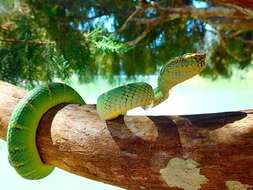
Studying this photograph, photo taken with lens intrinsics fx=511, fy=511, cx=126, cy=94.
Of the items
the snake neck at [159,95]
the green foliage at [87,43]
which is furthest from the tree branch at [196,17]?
the snake neck at [159,95]

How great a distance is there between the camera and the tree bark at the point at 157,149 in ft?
1.76

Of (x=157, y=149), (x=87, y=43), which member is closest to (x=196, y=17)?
(x=87, y=43)

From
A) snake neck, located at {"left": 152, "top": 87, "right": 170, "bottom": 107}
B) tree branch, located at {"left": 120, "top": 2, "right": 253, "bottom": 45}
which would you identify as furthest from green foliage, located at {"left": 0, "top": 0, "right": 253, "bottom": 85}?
snake neck, located at {"left": 152, "top": 87, "right": 170, "bottom": 107}

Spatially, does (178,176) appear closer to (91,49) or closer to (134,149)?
Answer: (134,149)

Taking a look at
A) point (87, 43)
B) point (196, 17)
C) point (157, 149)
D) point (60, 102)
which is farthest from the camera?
point (196, 17)

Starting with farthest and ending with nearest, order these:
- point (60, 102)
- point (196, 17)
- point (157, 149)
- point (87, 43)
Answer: point (196, 17) → point (87, 43) → point (60, 102) → point (157, 149)

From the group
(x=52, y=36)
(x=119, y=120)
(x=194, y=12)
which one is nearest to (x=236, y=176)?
(x=119, y=120)

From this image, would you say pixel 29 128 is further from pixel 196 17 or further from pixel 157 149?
pixel 196 17

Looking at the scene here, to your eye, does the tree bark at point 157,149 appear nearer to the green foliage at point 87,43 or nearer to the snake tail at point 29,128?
the snake tail at point 29,128

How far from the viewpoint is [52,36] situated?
4.08ft

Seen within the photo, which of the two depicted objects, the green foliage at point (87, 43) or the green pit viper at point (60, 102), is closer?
the green pit viper at point (60, 102)

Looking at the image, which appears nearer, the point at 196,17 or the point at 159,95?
the point at 159,95

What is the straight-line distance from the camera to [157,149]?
0.57 m

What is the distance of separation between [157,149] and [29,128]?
188 millimetres
